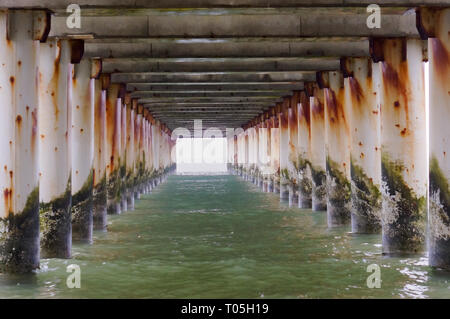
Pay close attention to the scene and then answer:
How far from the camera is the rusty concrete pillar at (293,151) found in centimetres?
2239

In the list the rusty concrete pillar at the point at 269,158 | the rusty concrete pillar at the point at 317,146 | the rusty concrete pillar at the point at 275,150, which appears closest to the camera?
the rusty concrete pillar at the point at 317,146

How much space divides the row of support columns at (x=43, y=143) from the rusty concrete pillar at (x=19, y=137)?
14mm

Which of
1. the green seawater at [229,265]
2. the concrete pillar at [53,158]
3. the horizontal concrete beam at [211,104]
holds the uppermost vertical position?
the horizontal concrete beam at [211,104]

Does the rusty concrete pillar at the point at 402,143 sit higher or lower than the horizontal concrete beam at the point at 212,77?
lower

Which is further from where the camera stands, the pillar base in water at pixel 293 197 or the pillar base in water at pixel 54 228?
the pillar base in water at pixel 293 197

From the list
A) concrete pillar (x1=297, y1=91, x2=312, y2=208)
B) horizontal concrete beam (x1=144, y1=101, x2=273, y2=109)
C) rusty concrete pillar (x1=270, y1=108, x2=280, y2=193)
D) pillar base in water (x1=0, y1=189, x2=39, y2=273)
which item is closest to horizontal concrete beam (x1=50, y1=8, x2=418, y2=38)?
pillar base in water (x1=0, y1=189, x2=39, y2=273)

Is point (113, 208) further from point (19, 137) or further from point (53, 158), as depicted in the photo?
point (19, 137)

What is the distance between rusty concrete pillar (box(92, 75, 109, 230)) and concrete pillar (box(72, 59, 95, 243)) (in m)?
1.82

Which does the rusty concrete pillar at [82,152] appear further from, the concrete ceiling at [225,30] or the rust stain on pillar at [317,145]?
the rust stain on pillar at [317,145]

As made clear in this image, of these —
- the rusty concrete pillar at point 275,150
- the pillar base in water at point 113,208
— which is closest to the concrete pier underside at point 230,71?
the pillar base in water at point 113,208

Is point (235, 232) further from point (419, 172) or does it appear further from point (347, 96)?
point (419, 172)

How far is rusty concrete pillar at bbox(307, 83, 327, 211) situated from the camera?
61.3ft

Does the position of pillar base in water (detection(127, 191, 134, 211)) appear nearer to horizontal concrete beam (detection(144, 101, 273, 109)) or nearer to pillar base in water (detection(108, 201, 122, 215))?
pillar base in water (detection(108, 201, 122, 215))
